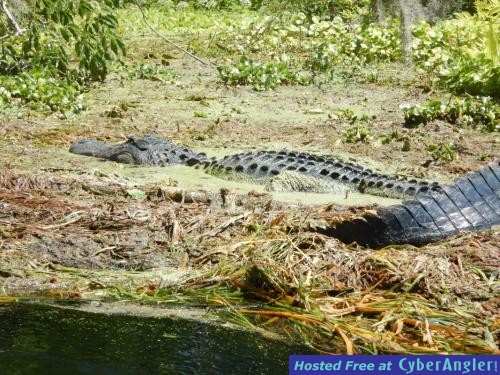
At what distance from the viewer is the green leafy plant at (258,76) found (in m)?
11.1

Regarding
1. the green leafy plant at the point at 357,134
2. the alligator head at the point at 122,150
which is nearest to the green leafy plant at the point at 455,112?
the green leafy plant at the point at 357,134

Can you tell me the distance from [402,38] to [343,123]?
403 centimetres

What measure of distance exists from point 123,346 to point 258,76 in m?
8.39

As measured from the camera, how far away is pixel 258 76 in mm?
11156

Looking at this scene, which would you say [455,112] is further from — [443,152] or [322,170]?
[322,170]

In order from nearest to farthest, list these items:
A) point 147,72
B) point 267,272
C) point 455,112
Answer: point 267,272 < point 455,112 < point 147,72

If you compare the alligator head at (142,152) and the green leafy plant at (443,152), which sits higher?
the green leafy plant at (443,152)

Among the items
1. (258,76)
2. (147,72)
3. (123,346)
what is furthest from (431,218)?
(147,72)

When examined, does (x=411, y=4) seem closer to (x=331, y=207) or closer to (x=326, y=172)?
(x=326, y=172)

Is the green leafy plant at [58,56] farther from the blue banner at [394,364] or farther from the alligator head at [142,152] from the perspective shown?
the blue banner at [394,364]

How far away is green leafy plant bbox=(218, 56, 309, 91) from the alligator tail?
6626mm

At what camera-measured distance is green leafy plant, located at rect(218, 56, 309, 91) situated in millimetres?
11102

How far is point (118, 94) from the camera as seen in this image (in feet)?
34.9

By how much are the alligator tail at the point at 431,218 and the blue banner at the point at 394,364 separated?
137 cm
